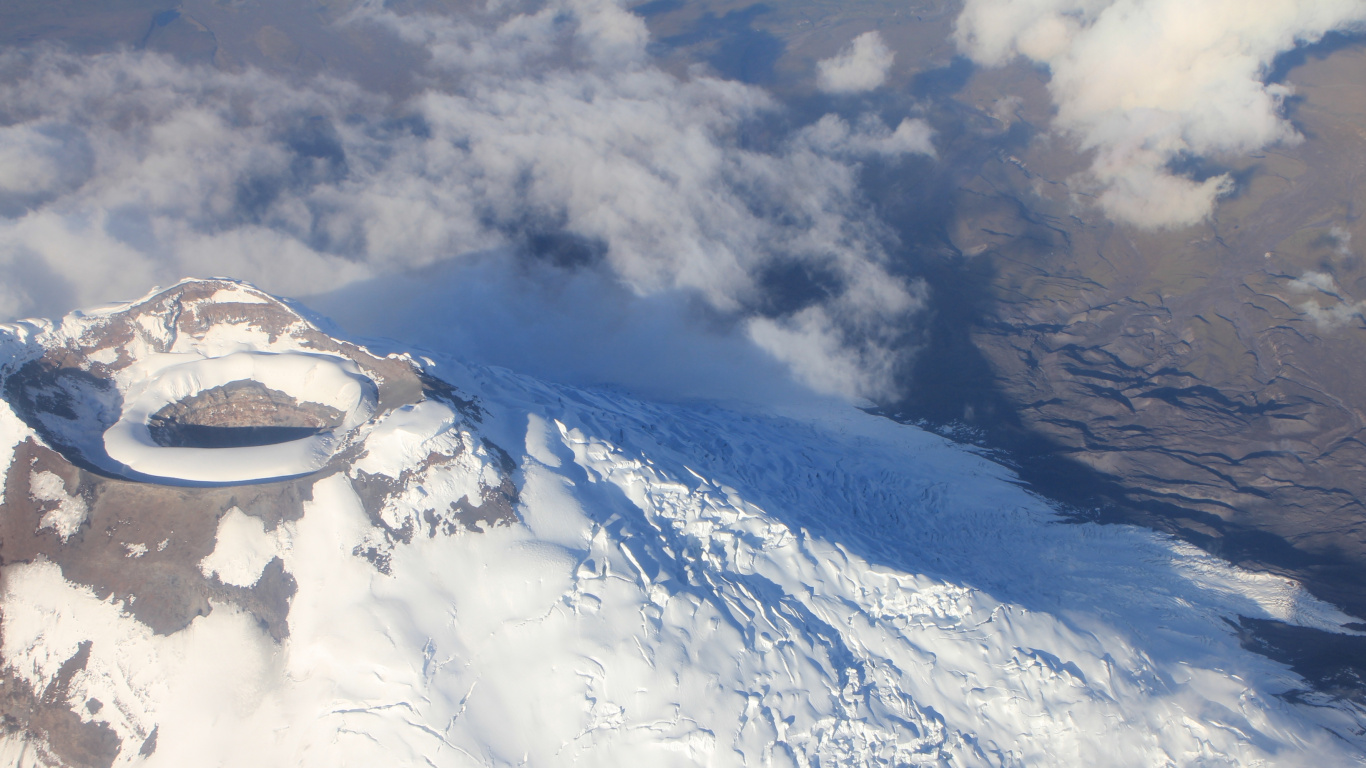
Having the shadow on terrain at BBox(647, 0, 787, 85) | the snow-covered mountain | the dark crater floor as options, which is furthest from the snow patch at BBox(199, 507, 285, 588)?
the shadow on terrain at BBox(647, 0, 787, 85)

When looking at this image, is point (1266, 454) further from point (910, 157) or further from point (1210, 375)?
point (910, 157)

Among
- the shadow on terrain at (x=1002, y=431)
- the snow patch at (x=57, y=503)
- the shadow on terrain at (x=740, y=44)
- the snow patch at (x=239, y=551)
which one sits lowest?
the snow patch at (x=57, y=503)

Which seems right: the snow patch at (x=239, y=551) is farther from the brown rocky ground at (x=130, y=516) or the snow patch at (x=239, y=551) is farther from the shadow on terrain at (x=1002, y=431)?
the shadow on terrain at (x=1002, y=431)

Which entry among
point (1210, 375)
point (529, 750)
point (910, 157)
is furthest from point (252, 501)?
point (910, 157)

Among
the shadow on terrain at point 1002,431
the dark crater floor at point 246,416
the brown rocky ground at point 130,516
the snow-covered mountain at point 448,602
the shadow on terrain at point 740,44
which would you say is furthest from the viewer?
the shadow on terrain at point 740,44

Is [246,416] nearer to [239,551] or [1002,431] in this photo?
[239,551]

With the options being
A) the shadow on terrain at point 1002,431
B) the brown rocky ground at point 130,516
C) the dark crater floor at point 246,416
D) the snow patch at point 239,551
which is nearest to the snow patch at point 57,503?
the brown rocky ground at point 130,516

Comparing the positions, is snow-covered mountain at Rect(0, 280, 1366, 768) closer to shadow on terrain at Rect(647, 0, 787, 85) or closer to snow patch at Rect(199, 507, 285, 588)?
snow patch at Rect(199, 507, 285, 588)

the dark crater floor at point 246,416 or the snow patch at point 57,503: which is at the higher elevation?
the dark crater floor at point 246,416

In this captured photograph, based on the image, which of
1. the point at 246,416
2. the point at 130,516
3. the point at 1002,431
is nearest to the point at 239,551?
the point at 130,516
